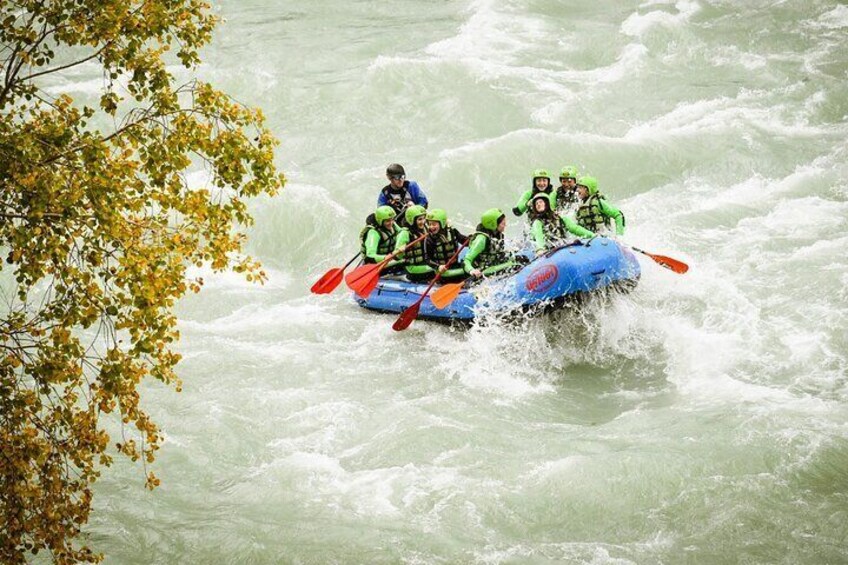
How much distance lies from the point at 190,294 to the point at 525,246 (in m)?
4.84

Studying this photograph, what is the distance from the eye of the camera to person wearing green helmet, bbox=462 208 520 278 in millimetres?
10891

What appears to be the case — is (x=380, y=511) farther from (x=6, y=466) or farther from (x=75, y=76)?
(x=75, y=76)

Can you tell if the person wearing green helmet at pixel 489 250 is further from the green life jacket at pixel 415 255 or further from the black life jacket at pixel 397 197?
the black life jacket at pixel 397 197

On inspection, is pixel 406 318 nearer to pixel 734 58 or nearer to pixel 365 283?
pixel 365 283

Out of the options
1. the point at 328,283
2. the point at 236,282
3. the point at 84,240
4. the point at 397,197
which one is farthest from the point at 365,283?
the point at 84,240

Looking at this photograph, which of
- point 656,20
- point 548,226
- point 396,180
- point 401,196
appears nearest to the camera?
point 548,226

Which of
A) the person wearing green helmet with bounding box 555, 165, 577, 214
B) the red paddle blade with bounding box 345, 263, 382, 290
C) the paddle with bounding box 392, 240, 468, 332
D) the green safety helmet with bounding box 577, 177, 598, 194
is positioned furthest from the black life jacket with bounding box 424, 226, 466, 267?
the green safety helmet with bounding box 577, 177, 598, 194

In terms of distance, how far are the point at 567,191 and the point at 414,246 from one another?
212cm

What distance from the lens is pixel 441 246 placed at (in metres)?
11.6

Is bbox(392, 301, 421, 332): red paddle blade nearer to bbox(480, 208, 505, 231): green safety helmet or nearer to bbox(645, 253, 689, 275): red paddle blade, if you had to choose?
bbox(480, 208, 505, 231): green safety helmet

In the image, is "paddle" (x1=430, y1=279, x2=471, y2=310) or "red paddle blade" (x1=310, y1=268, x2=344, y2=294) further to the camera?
"red paddle blade" (x1=310, y1=268, x2=344, y2=294)

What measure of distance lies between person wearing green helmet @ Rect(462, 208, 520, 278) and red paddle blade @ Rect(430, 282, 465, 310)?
0.82 feet

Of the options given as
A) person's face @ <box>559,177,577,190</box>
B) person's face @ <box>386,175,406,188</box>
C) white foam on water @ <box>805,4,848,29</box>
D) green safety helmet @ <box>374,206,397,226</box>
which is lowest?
green safety helmet @ <box>374,206,397,226</box>

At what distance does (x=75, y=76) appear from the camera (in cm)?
2034
